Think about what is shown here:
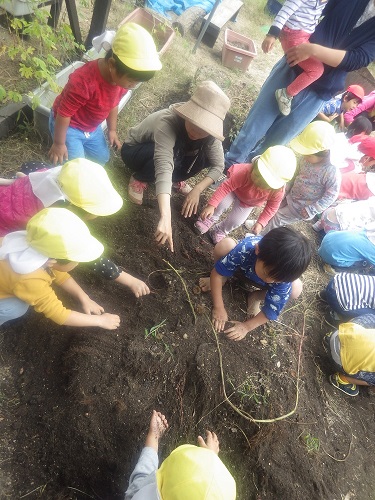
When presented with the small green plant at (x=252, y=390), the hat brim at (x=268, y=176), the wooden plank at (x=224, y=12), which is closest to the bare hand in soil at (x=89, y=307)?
the small green plant at (x=252, y=390)

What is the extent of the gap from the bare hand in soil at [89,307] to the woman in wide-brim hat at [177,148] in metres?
0.54

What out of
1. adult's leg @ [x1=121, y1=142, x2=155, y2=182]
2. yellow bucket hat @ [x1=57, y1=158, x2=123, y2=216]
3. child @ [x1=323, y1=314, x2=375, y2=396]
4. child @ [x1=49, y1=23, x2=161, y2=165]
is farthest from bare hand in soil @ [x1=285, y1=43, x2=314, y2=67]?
child @ [x1=323, y1=314, x2=375, y2=396]

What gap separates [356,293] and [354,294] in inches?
0.7

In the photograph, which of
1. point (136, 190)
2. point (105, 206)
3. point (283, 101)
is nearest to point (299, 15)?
point (283, 101)

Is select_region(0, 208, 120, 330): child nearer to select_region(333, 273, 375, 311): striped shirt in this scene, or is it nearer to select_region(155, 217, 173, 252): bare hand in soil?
select_region(155, 217, 173, 252): bare hand in soil

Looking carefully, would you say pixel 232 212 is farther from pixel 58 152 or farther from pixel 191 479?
pixel 191 479

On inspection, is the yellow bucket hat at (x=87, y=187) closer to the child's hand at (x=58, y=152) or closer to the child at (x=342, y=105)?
the child's hand at (x=58, y=152)

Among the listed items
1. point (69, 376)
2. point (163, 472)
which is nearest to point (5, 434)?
point (69, 376)

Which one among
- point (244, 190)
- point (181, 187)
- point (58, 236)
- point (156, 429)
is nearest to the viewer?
point (58, 236)

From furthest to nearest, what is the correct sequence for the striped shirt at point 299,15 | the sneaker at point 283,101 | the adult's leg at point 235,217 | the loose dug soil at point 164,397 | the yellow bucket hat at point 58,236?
the adult's leg at point 235,217
the sneaker at point 283,101
the striped shirt at point 299,15
the loose dug soil at point 164,397
the yellow bucket hat at point 58,236

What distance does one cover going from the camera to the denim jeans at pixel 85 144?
242 centimetres

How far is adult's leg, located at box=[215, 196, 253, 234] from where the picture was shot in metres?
2.87

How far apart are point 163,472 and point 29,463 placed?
2.73ft

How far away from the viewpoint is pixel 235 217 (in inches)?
114
